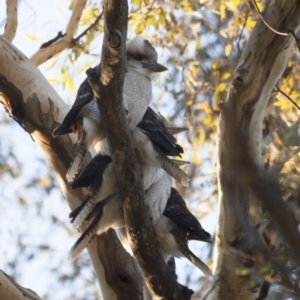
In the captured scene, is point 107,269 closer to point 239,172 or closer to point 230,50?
point 230,50

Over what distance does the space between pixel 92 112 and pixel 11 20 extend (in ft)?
5.75

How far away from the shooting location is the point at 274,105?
13.6 ft

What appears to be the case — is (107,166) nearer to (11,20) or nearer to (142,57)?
(142,57)

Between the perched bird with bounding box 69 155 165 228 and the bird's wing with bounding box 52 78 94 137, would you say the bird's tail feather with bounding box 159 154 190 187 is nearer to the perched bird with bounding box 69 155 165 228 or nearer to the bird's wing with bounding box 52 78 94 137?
the perched bird with bounding box 69 155 165 228

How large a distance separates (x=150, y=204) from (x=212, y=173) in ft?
8.18

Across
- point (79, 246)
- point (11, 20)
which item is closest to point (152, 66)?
point (79, 246)

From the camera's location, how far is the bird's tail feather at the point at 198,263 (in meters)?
2.48

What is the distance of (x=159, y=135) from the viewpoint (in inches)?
99.7

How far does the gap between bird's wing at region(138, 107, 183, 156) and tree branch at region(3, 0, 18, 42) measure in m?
1.62

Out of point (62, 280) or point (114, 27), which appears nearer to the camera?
point (114, 27)

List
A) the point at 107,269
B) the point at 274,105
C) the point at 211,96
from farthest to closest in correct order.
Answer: the point at 211,96
the point at 274,105
the point at 107,269

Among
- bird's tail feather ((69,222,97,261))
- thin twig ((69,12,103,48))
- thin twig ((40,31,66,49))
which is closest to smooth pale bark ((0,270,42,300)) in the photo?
bird's tail feather ((69,222,97,261))

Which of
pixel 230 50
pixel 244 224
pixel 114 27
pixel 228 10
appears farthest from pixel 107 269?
pixel 228 10

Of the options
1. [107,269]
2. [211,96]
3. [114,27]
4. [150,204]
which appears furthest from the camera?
[211,96]
